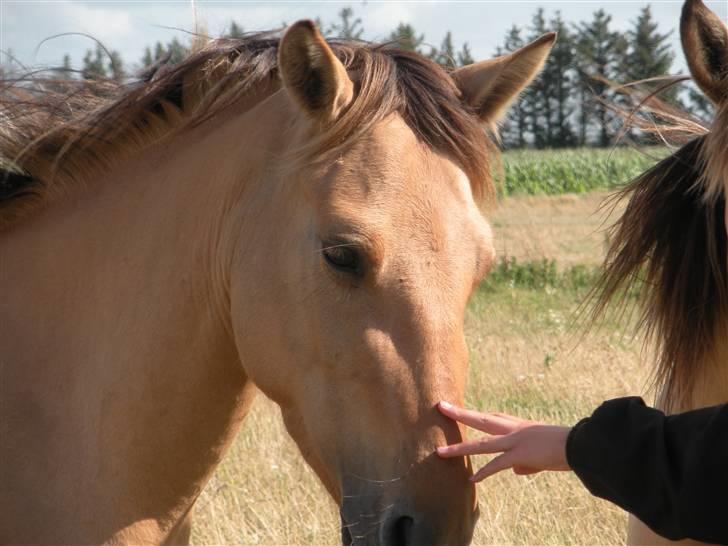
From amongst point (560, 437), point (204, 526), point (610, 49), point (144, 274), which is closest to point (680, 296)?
point (560, 437)

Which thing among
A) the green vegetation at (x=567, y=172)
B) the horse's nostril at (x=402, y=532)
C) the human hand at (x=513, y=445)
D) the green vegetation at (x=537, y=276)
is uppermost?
the human hand at (x=513, y=445)

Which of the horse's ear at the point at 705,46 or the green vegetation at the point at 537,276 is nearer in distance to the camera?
the horse's ear at the point at 705,46

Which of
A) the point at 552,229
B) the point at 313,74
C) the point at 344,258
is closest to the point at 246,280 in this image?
the point at 344,258

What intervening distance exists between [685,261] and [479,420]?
28.2 inches

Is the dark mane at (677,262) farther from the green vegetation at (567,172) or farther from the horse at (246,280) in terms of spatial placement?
the green vegetation at (567,172)

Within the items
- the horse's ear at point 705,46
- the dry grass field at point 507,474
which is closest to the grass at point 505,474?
the dry grass field at point 507,474

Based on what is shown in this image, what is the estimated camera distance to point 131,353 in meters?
2.41

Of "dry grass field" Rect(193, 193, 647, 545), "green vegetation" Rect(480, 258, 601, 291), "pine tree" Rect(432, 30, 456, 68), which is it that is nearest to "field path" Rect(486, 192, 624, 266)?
"green vegetation" Rect(480, 258, 601, 291)

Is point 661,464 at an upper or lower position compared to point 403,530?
upper

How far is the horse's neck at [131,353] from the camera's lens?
238 cm

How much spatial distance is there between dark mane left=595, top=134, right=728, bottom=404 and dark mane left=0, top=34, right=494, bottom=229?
0.44 m

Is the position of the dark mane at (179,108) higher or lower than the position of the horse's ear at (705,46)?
lower

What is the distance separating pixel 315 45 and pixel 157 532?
4.63ft

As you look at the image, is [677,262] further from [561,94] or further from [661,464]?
[561,94]
